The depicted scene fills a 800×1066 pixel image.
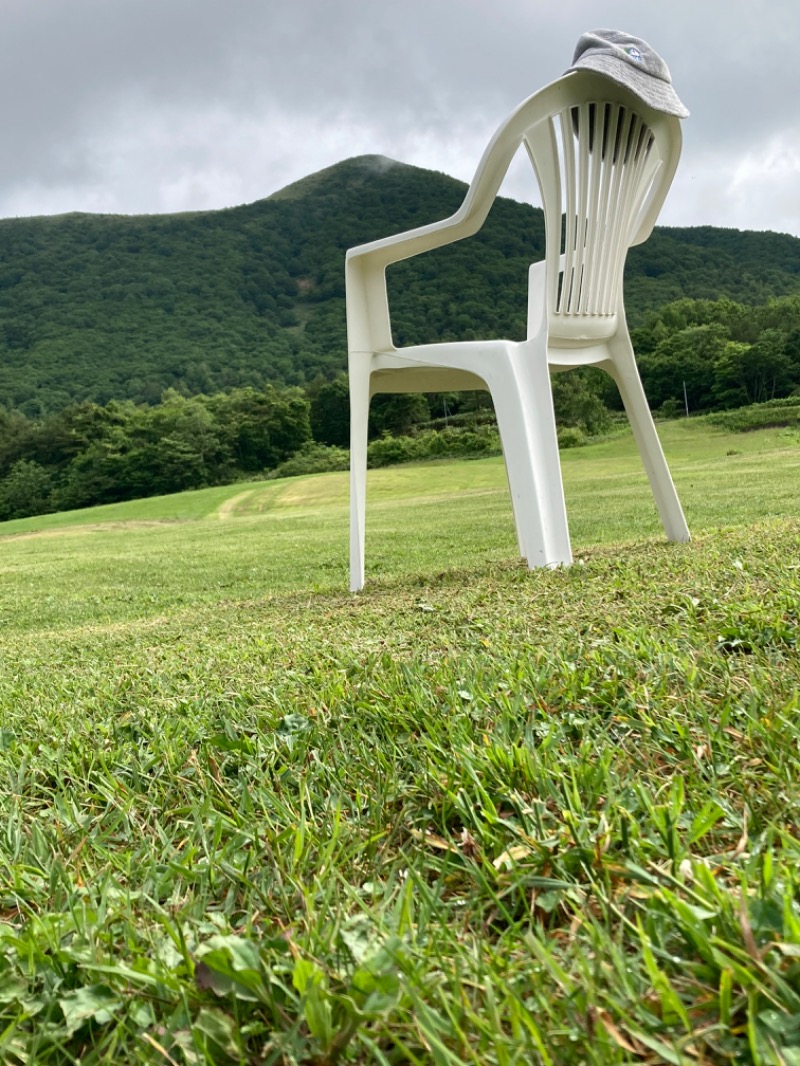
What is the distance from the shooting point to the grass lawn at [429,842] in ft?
2.23

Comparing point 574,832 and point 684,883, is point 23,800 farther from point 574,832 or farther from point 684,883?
point 684,883

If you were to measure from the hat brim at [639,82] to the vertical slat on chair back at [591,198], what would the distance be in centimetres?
12

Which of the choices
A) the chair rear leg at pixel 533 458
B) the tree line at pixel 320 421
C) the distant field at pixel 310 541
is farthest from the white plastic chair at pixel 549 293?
the tree line at pixel 320 421

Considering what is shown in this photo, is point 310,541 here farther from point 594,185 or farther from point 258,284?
point 258,284

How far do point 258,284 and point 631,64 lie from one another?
277 ft

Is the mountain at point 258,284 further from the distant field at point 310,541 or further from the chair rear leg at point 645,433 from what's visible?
the chair rear leg at point 645,433

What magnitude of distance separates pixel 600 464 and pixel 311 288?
6435 centimetres

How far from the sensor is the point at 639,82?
315 cm

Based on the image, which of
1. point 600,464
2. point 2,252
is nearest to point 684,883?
point 600,464

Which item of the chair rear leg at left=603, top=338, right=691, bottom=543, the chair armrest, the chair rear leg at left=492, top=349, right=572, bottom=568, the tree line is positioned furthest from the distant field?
the tree line

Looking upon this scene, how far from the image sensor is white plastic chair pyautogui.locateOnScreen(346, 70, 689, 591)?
3.16 meters

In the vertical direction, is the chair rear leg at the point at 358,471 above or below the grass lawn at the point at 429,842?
above

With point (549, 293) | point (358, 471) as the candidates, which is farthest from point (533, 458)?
point (358, 471)

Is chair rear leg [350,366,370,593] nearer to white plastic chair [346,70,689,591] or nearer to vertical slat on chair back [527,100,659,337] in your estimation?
white plastic chair [346,70,689,591]
